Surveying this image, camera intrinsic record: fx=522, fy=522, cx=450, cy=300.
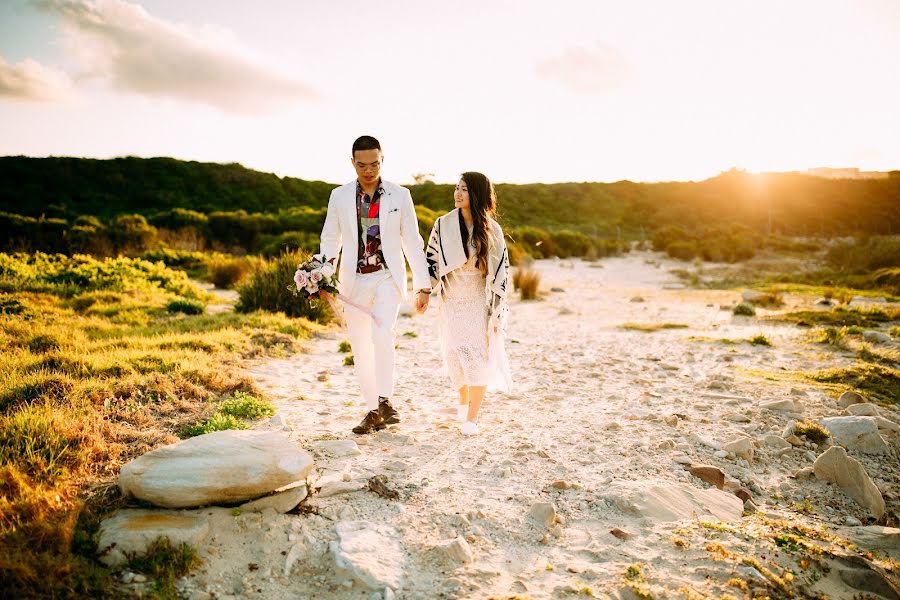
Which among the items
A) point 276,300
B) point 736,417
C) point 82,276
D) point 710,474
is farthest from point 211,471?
point 82,276

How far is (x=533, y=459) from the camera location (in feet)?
13.1

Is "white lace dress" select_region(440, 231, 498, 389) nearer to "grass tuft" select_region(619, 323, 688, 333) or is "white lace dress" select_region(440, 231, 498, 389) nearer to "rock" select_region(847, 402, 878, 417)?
"rock" select_region(847, 402, 878, 417)

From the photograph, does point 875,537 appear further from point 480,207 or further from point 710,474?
point 480,207

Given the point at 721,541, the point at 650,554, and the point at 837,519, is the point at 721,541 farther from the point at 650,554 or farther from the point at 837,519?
the point at 837,519

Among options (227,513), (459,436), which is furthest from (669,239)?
(227,513)

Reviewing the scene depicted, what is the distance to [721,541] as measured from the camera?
9.46 ft

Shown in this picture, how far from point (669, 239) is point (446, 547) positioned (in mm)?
29395

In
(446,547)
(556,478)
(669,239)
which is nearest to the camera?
(446,547)

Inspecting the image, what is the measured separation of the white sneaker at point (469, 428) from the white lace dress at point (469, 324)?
371 mm

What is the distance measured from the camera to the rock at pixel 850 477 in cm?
350

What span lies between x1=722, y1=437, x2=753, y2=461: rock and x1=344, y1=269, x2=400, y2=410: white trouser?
9.12 ft

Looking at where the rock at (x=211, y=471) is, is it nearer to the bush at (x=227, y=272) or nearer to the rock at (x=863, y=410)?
the rock at (x=863, y=410)

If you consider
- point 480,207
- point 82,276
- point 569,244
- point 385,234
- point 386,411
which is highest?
point 480,207

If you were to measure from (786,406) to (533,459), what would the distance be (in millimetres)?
2851
